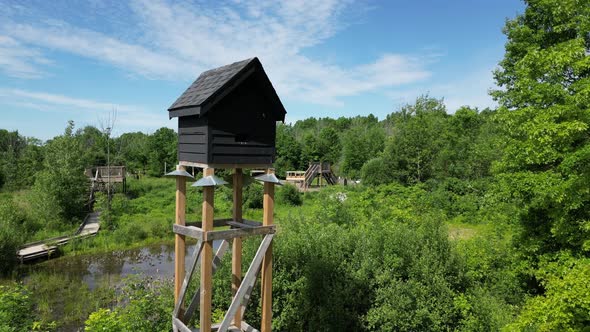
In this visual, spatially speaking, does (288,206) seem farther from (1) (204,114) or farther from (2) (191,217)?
(1) (204,114)

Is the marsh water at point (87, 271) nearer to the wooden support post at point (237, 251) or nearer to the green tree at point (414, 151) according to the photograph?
the wooden support post at point (237, 251)

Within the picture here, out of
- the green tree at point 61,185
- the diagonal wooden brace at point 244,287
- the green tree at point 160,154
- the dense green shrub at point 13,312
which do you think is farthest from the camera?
the green tree at point 160,154

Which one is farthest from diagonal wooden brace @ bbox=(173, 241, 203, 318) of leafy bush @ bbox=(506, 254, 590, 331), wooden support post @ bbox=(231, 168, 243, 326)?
leafy bush @ bbox=(506, 254, 590, 331)

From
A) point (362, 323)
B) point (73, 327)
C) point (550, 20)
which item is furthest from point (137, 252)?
point (550, 20)

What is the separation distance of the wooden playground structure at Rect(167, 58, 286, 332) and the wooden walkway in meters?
13.7

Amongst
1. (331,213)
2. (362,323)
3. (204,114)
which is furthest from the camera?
(331,213)

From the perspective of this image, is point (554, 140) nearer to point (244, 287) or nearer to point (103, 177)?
point (244, 287)

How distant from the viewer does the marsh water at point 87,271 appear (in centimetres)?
1276

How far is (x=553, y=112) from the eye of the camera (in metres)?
8.86

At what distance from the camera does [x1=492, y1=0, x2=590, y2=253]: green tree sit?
340 inches

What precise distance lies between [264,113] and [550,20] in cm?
1147

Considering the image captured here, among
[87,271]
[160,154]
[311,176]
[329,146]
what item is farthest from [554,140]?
[329,146]

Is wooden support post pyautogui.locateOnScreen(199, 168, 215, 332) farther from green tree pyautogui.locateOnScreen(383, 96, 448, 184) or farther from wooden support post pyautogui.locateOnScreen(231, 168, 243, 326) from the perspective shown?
green tree pyautogui.locateOnScreen(383, 96, 448, 184)

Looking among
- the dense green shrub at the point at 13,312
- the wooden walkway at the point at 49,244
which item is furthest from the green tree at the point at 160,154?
the dense green shrub at the point at 13,312
